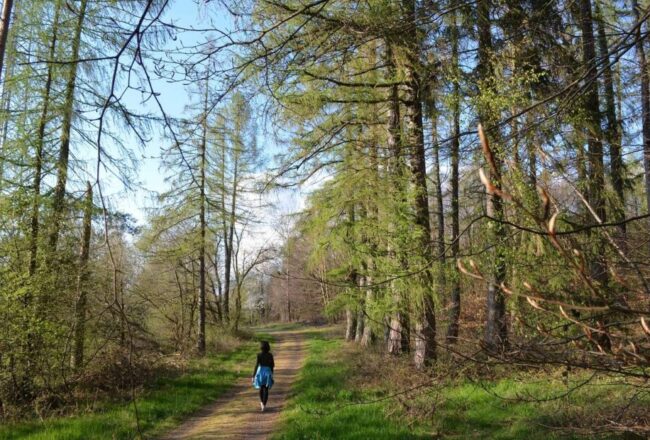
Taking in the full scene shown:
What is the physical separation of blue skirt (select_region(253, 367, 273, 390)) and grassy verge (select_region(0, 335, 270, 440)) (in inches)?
→ 54.2

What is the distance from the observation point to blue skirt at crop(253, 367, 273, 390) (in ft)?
32.4

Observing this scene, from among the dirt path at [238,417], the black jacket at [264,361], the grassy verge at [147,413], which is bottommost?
the dirt path at [238,417]

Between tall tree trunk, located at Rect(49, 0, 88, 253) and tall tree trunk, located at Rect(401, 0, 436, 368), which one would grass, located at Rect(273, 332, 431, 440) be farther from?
tall tree trunk, located at Rect(49, 0, 88, 253)

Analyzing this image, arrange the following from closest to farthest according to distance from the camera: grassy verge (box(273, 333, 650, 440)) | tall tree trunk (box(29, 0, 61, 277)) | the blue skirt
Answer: grassy verge (box(273, 333, 650, 440)) → tall tree trunk (box(29, 0, 61, 277)) → the blue skirt

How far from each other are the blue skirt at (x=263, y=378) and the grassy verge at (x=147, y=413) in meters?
1.38

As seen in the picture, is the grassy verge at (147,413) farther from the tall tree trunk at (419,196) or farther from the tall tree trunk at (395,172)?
the tall tree trunk at (419,196)

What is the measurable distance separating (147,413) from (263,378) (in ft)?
7.63

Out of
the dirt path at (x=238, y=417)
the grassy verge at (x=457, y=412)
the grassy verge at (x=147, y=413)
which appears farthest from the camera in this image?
the dirt path at (x=238, y=417)

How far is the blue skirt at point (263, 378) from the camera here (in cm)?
988

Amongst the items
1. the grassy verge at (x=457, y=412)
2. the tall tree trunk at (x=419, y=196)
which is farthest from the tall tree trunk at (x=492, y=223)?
the tall tree trunk at (x=419, y=196)

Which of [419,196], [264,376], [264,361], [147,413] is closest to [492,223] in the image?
[419,196]

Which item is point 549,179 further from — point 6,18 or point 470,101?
point 6,18

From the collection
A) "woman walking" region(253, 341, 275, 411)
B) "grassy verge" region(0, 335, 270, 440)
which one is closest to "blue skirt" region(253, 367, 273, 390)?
"woman walking" region(253, 341, 275, 411)

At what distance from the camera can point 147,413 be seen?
8.89 m
